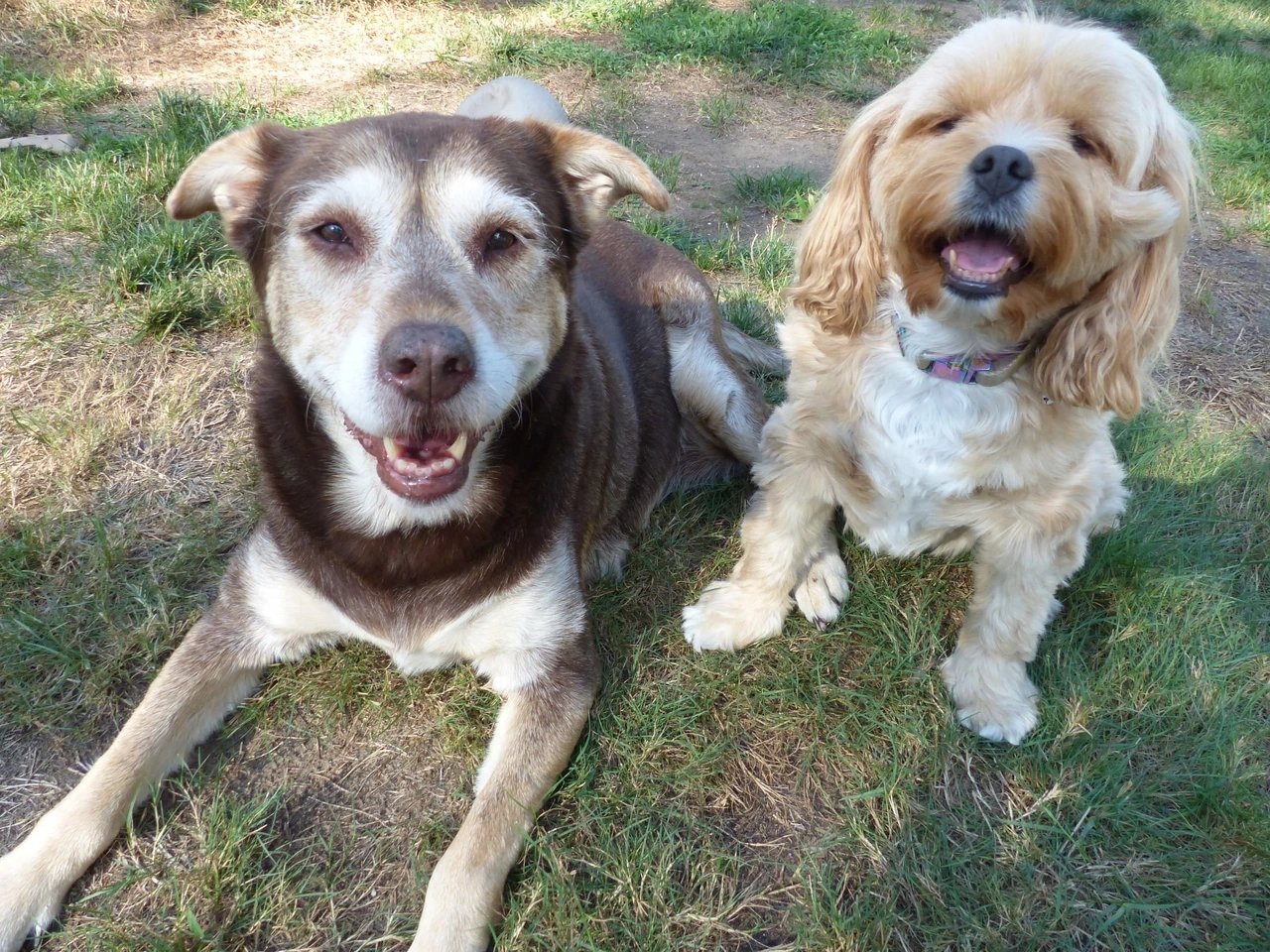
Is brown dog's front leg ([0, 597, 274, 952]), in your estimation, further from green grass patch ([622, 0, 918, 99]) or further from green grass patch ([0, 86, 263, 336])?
green grass patch ([622, 0, 918, 99])

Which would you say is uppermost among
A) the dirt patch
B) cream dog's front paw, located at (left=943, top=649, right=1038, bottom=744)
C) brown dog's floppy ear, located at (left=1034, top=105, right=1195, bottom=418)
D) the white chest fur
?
brown dog's floppy ear, located at (left=1034, top=105, right=1195, bottom=418)

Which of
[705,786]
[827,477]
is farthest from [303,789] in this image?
[827,477]

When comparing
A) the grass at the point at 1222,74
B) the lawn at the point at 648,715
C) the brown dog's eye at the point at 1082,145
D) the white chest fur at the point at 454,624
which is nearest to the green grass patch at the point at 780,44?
the grass at the point at 1222,74

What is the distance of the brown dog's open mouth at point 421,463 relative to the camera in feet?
7.18

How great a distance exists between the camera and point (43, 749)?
7.98 ft

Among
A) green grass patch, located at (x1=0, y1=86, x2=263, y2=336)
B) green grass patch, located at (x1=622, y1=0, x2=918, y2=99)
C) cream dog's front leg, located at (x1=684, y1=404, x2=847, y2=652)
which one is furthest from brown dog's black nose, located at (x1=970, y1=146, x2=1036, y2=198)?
green grass patch, located at (x1=622, y1=0, x2=918, y2=99)

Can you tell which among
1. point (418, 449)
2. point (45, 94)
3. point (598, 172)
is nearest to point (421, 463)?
point (418, 449)

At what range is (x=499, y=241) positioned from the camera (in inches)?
91.4

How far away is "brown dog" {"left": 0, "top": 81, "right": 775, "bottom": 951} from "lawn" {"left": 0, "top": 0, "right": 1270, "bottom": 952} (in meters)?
0.17

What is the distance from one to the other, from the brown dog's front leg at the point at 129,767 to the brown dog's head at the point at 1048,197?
2.35 m

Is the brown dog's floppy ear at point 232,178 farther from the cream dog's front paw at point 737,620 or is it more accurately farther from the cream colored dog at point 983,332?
the cream dog's front paw at point 737,620

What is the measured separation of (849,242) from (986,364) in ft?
1.89

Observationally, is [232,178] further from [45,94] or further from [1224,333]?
[1224,333]

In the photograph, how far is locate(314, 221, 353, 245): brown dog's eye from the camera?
2174 millimetres
